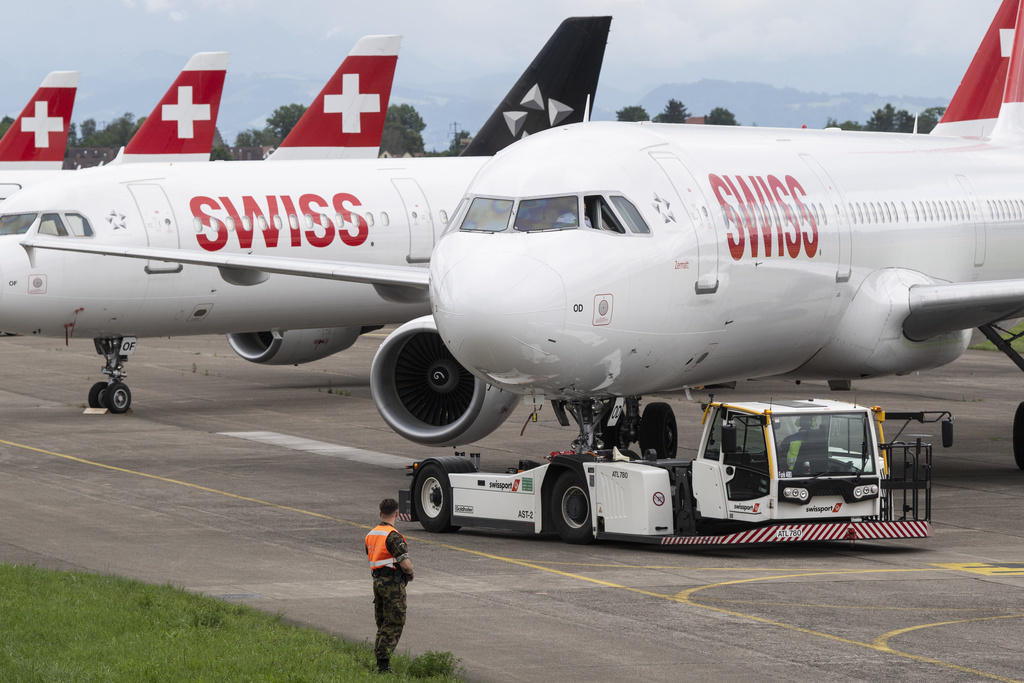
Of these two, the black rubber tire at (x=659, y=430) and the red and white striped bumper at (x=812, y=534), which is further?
the black rubber tire at (x=659, y=430)

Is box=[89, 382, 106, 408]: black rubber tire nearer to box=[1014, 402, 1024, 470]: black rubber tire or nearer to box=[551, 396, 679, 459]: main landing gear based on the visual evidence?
box=[551, 396, 679, 459]: main landing gear

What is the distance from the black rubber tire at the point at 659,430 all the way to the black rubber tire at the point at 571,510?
6220 millimetres

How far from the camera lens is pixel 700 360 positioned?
57.4ft

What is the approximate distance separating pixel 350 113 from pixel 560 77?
623 centimetres

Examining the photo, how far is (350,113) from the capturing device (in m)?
37.2

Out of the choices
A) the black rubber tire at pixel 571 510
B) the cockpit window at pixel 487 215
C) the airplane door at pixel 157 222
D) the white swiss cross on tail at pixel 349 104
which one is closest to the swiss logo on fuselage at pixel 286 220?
the airplane door at pixel 157 222

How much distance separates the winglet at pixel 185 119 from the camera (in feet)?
140

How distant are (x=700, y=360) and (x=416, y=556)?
13.8ft

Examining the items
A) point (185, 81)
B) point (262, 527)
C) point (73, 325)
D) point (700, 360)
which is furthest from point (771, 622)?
point (185, 81)

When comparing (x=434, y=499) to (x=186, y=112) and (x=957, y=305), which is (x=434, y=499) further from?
(x=186, y=112)

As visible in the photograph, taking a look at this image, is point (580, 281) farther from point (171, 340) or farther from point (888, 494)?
point (171, 340)

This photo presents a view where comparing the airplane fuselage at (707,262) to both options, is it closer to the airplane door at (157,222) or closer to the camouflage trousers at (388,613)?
the camouflage trousers at (388,613)

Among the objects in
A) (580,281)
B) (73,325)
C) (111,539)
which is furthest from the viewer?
(73,325)

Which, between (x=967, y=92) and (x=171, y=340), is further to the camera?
(x=171, y=340)
